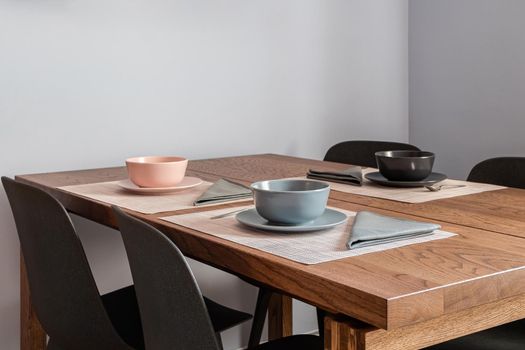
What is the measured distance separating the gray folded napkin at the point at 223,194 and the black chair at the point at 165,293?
0.45 meters

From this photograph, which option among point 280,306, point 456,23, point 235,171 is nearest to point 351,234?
point 235,171

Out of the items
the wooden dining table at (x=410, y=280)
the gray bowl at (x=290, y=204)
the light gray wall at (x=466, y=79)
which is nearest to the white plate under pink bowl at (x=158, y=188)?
the wooden dining table at (x=410, y=280)

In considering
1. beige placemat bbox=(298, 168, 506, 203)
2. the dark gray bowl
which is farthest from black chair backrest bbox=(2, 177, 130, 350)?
the dark gray bowl

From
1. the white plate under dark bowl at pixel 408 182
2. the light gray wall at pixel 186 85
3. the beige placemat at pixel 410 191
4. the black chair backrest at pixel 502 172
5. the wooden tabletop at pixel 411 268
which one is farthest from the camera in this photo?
the light gray wall at pixel 186 85

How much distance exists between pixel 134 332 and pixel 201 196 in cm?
37

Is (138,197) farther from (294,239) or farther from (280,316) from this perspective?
(280,316)

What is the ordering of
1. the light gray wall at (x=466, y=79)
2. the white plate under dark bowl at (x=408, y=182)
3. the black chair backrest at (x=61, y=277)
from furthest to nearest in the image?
the light gray wall at (x=466, y=79)
the white plate under dark bowl at (x=408, y=182)
the black chair backrest at (x=61, y=277)

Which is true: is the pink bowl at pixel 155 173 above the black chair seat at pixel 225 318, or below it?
above

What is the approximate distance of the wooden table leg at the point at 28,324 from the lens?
2.27m

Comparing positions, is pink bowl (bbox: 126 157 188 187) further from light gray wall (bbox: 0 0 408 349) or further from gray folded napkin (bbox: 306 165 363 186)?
light gray wall (bbox: 0 0 408 349)

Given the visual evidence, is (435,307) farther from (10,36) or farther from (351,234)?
(10,36)

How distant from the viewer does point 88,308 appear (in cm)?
160

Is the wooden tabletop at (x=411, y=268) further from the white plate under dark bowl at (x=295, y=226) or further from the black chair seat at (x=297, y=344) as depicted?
the black chair seat at (x=297, y=344)

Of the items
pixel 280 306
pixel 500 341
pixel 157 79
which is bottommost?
pixel 280 306
